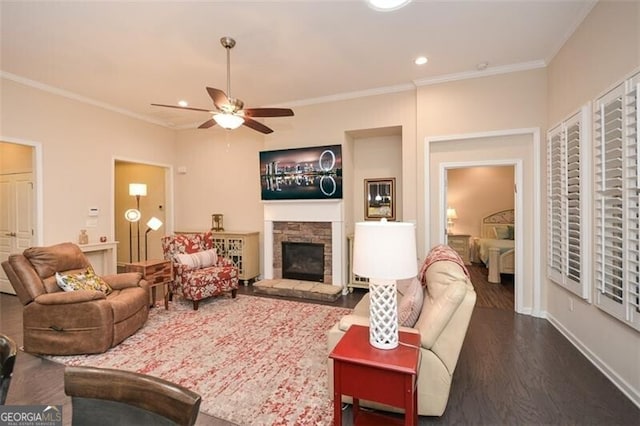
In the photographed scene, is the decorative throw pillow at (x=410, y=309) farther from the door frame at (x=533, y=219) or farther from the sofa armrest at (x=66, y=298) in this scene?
the sofa armrest at (x=66, y=298)

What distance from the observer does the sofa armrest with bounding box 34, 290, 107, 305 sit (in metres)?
2.74

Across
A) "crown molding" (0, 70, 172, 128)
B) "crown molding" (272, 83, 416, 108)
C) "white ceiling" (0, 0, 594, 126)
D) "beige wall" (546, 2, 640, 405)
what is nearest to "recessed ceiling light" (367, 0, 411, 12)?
"white ceiling" (0, 0, 594, 126)

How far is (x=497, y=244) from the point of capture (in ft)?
19.0

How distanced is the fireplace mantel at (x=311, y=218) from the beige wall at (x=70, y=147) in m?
→ 2.69

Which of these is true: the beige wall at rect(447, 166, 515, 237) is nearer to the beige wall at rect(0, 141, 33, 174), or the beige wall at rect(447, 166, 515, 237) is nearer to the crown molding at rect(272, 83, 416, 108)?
the crown molding at rect(272, 83, 416, 108)

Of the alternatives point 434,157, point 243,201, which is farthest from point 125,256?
point 434,157

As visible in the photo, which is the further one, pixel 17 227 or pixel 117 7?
pixel 17 227

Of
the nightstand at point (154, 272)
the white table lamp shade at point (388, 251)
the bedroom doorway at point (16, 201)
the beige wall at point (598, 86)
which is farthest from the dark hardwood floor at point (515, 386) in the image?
the bedroom doorway at point (16, 201)

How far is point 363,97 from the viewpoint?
4723 millimetres

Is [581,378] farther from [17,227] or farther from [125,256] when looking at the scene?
[125,256]

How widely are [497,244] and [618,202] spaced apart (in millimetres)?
3707

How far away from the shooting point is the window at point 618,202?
212 centimetres

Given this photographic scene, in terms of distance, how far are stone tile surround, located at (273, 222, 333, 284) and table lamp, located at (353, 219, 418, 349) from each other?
126 inches

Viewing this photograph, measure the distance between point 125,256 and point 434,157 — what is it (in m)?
6.78
